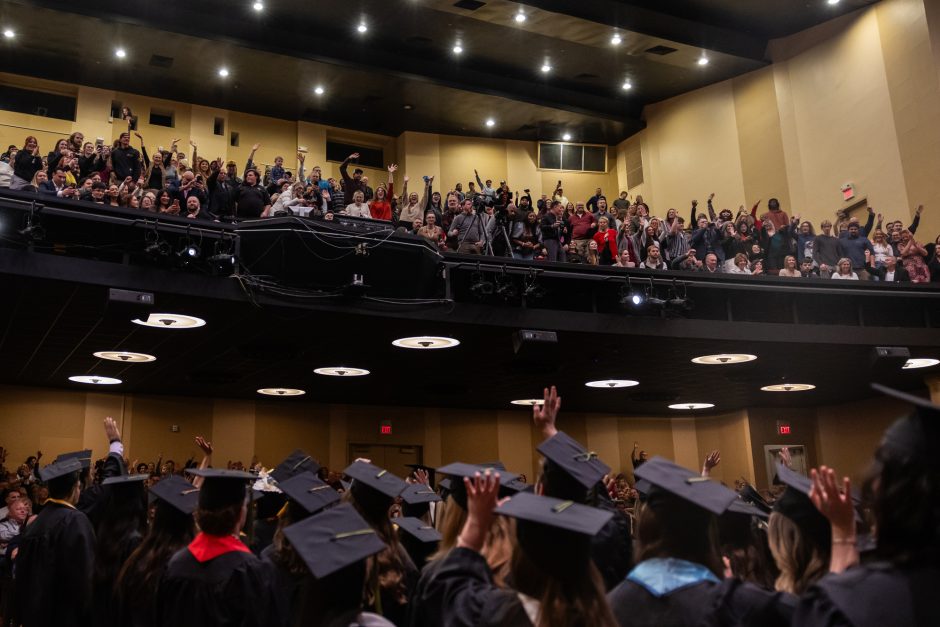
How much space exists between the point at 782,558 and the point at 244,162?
19193 mm

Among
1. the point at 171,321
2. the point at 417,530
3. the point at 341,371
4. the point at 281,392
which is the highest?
the point at 171,321

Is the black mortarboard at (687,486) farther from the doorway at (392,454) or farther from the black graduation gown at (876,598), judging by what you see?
the doorway at (392,454)

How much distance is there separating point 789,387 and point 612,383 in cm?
354

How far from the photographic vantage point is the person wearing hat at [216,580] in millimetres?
3041

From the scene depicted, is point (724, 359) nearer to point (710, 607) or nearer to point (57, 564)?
point (57, 564)

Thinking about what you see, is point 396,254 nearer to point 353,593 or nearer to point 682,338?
point 682,338

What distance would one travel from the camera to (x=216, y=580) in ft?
10.1

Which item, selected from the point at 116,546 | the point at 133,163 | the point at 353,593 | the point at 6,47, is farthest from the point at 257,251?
the point at 6,47

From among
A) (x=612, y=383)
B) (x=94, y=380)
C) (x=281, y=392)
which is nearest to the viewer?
(x=94, y=380)

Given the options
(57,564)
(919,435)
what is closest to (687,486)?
(919,435)

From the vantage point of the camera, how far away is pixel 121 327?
9.58m

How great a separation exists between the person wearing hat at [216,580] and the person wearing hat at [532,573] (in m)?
1.20

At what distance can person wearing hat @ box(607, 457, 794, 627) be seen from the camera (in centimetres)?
210

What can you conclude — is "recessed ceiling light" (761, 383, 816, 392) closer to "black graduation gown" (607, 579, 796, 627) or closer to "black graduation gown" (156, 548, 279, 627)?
"black graduation gown" (156, 548, 279, 627)
